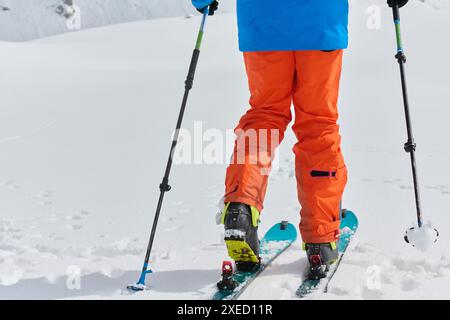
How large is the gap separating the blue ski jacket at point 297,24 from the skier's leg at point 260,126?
0.08 meters

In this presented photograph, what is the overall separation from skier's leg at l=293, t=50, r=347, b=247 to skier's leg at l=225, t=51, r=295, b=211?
0.32 feet

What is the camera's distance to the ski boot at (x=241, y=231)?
3066 mm

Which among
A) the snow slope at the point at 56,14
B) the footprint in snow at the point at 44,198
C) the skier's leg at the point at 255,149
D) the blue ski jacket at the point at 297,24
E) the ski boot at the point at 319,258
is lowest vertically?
the ski boot at the point at 319,258

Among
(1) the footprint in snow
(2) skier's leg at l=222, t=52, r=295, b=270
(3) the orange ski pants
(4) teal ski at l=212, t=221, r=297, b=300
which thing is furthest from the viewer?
(1) the footprint in snow

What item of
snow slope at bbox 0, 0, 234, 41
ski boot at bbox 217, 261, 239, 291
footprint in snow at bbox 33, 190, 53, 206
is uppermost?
snow slope at bbox 0, 0, 234, 41

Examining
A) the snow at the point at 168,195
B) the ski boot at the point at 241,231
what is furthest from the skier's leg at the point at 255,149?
the snow at the point at 168,195

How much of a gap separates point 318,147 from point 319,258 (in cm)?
64

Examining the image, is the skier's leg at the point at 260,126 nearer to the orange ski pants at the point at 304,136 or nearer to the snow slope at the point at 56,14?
Result: the orange ski pants at the point at 304,136

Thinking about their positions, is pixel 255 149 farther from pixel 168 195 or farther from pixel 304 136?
pixel 168 195

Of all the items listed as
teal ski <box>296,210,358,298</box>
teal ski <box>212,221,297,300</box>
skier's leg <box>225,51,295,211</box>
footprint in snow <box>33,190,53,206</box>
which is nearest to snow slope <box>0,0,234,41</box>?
footprint in snow <box>33,190,53,206</box>

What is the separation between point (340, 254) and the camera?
3.58 meters

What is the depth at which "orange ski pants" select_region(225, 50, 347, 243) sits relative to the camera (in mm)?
3238

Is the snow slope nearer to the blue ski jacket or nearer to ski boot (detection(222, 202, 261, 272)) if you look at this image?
the blue ski jacket
